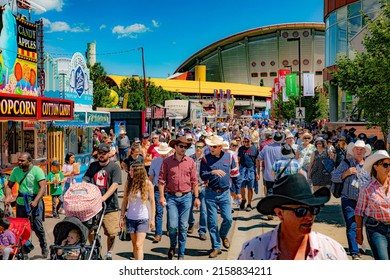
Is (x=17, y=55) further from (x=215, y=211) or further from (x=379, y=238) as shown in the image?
(x=379, y=238)

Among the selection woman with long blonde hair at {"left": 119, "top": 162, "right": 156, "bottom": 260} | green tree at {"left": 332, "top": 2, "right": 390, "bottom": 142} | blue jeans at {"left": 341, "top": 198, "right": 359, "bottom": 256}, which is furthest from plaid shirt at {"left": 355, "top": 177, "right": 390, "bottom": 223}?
green tree at {"left": 332, "top": 2, "right": 390, "bottom": 142}

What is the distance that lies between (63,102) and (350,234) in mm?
6818

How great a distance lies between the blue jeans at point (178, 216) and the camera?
18.4 ft

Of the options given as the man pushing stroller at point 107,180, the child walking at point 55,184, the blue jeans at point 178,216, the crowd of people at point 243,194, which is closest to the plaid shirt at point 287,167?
the crowd of people at point 243,194

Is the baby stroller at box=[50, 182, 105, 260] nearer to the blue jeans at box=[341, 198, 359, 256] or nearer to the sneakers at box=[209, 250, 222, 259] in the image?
the sneakers at box=[209, 250, 222, 259]

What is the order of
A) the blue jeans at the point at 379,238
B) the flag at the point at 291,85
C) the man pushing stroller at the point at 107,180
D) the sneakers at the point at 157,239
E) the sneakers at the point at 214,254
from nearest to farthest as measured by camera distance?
the blue jeans at the point at 379,238, the man pushing stroller at the point at 107,180, the sneakers at the point at 214,254, the sneakers at the point at 157,239, the flag at the point at 291,85

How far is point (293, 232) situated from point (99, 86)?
3059 centimetres

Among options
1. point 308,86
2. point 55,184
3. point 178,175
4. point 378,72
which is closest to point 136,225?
point 178,175

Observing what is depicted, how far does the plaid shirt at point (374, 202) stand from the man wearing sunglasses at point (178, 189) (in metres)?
2.16

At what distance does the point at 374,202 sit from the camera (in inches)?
162

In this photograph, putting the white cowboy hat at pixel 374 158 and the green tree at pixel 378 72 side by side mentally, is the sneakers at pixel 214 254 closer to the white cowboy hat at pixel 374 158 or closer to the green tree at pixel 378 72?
the white cowboy hat at pixel 374 158
